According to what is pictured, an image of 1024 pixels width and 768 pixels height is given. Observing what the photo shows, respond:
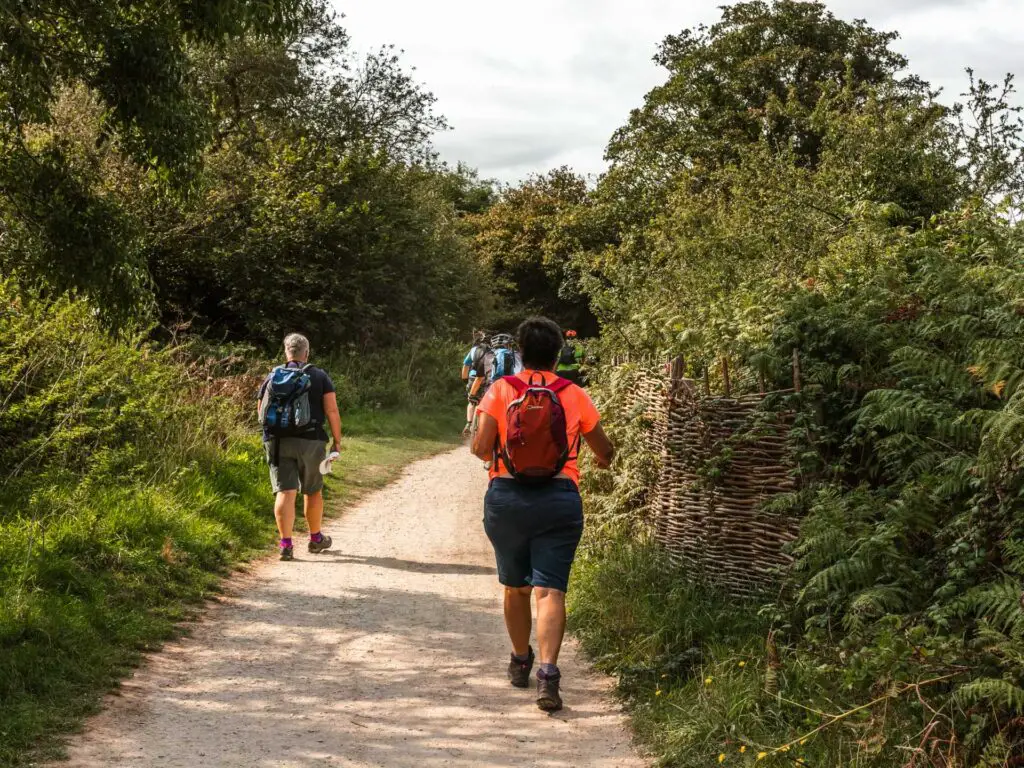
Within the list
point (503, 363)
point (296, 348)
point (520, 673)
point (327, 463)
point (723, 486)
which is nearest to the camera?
point (520, 673)

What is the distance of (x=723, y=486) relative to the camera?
266 inches

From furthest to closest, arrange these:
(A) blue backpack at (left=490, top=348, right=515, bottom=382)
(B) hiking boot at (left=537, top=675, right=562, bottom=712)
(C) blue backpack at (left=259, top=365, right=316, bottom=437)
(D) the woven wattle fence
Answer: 1. (A) blue backpack at (left=490, top=348, right=515, bottom=382)
2. (C) blue backpack at (left=259, top=365, right=316, bottom=437)
3. (D) the woven wattle fence
4. (B) hiking boot at (left=537, top=675, right=562, bottom=712)

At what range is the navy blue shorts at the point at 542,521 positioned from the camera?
5.49 m

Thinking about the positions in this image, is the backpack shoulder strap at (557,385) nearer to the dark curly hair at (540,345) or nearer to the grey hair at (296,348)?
the dark curly hair at (540,345)

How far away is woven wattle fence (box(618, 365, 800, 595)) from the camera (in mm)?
6285

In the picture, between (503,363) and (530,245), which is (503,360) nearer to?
(503,363)

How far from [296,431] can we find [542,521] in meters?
4.41

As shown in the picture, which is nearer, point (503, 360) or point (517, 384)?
point (517, 384)

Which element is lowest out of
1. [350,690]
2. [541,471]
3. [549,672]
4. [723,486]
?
[350,690]

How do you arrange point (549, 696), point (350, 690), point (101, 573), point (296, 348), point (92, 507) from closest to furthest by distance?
1. point (549, 696)
2. point (350, 690)
3. point (101, 573)
4. point (92, 507)
5. point (296, 348)

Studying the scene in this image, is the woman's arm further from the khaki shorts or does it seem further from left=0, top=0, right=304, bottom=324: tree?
left=0, top=0, right=304, bottom=324: tree

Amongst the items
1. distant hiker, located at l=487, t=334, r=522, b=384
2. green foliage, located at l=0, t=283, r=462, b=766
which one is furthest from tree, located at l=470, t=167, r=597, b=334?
green foliage, located at l=0, t=283, r=462, b=766

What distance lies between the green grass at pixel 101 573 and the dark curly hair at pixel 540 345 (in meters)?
2.91

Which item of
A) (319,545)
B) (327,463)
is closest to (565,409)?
(327,463)
